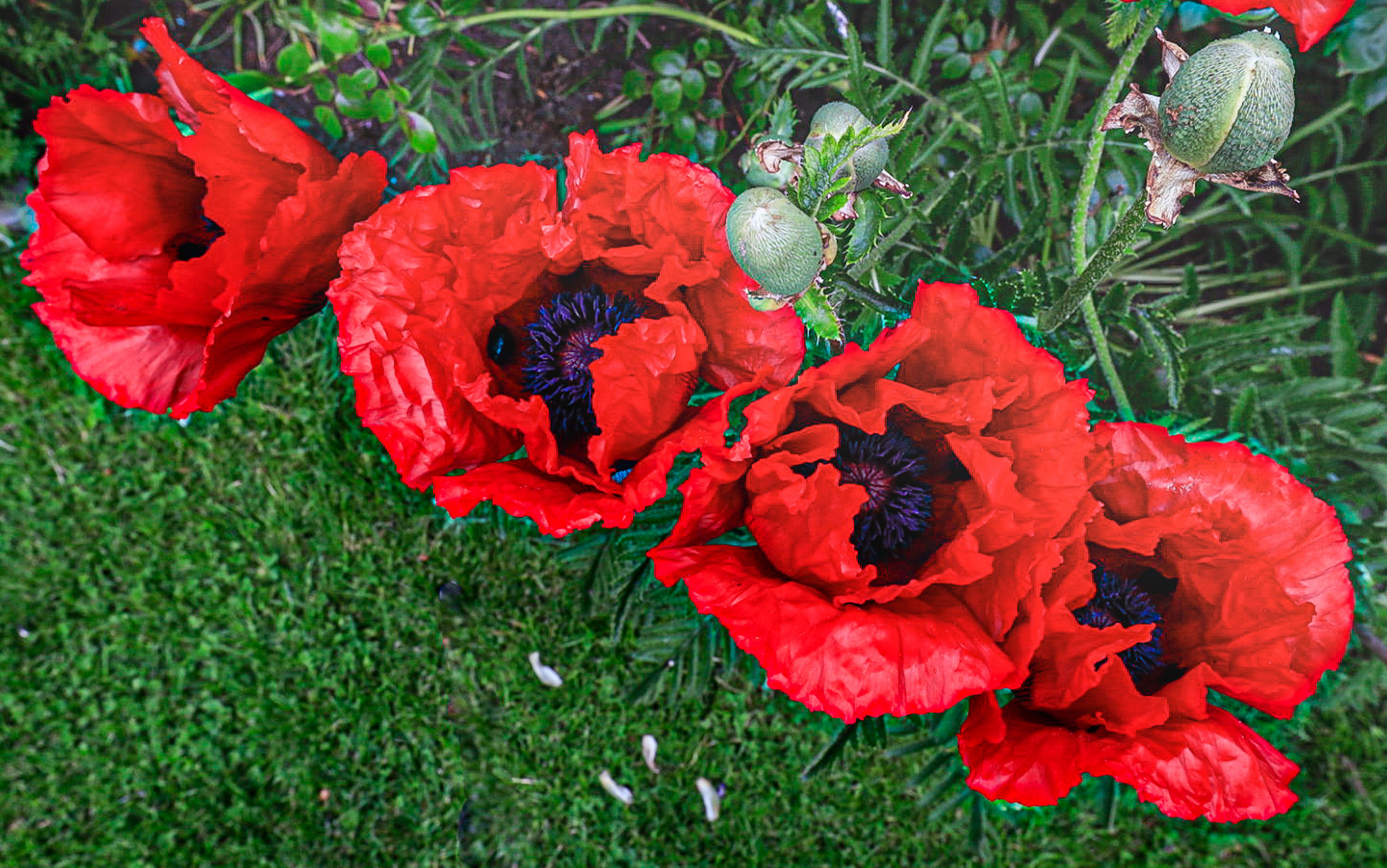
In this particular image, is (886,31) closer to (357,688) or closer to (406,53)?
(406,53)

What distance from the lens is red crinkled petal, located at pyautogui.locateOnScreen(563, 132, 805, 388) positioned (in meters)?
0.94

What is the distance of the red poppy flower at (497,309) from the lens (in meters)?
0.88

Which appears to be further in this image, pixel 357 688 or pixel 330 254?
pixel 357 688

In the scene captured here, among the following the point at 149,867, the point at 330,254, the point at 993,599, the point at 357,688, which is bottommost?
the point at 149,867

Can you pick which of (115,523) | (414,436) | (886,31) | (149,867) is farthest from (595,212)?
(149,867)

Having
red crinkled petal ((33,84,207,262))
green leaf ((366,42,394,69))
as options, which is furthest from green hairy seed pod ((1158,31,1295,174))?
green leaf ((366,42,394,69))

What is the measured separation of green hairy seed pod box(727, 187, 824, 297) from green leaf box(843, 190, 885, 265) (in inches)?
5.0

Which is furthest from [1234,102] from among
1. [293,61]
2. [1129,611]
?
[293,61]

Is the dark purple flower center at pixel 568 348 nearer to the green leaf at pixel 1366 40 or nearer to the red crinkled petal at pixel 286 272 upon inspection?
the red crinkled petal at pixel 286 272

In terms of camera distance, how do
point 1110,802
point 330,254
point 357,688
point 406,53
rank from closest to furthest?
point 330,254 < point 1110,802 < point 406,53 < point 357,688

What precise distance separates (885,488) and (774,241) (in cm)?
37

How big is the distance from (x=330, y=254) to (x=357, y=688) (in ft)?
4.86

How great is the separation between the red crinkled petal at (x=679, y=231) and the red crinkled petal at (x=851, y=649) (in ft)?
0.80

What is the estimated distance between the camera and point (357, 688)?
7.26 ft
